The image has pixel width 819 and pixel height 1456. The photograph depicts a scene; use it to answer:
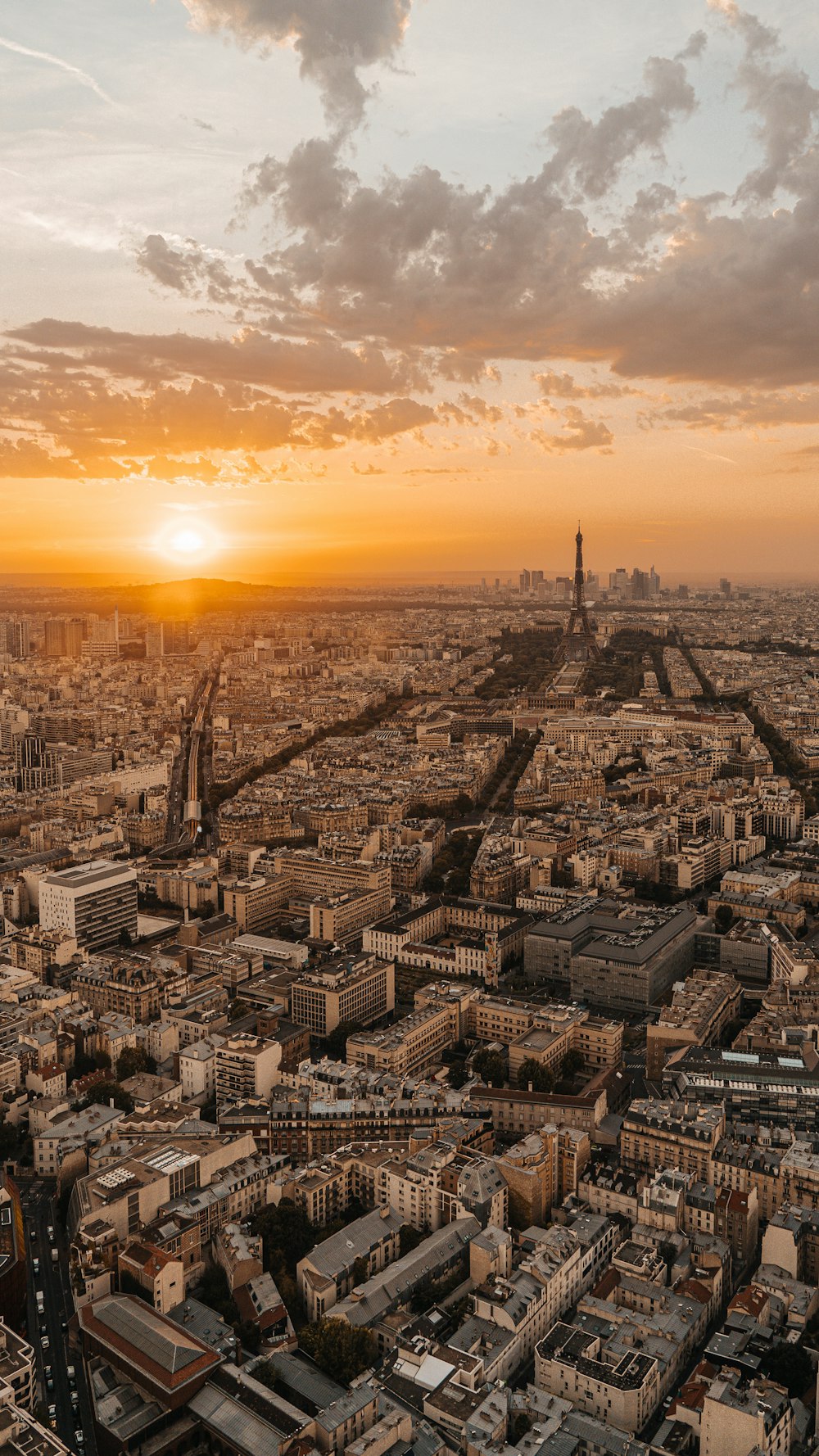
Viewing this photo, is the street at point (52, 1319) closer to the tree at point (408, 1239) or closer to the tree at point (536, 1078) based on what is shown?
the tree at point (408, 1239)

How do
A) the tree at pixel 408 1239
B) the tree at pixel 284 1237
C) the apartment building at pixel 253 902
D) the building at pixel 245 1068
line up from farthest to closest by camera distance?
the apartment building at pixel 253 902 < the building at pixel 245 1068 < the tree at pixel 408 1239 < the tree at pixel 284 1237

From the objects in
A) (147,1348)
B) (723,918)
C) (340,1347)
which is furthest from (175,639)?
(340,1347)

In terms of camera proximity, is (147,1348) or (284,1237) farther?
(284,1237)

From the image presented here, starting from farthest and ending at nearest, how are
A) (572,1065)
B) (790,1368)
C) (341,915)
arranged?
1. (341,915)
2. (572,1065)
3. (790,1368)

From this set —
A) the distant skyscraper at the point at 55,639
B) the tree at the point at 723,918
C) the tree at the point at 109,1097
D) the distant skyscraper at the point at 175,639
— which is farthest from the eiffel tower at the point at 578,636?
the tree at the point at 109,1097

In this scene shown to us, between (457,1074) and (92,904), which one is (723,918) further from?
(92,904)

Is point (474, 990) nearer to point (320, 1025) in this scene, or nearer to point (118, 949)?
point (320, 1025)
